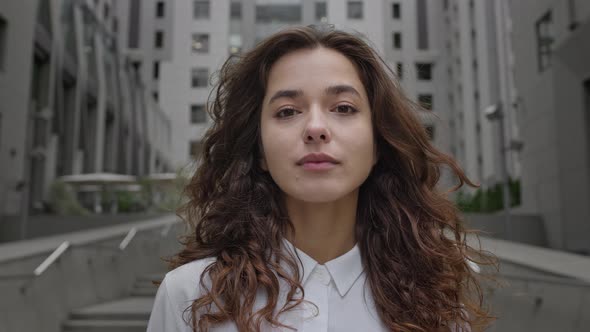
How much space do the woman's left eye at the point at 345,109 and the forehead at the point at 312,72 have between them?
59mm

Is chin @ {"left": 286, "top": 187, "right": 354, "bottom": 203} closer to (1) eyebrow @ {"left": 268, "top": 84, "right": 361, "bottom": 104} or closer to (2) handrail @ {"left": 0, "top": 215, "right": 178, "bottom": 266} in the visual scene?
(1) eyebrow @ {"left": 268, "top": 84, "right": 361, "bottom": 104}

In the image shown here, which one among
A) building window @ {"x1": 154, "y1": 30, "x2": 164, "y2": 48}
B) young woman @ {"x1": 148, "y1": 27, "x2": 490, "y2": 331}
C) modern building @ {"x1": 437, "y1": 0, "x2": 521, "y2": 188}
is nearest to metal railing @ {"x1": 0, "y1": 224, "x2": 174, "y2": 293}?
young woman @ {"x1": 148, "y1": 27, "x2": 490, "y2": 331}

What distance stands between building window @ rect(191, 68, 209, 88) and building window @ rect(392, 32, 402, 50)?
4.95m

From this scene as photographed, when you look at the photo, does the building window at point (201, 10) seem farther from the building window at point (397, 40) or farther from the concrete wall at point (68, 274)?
the concrete wall at point (68, 274)

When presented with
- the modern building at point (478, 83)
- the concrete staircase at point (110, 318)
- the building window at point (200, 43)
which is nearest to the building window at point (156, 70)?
the building window at point (200, 43)

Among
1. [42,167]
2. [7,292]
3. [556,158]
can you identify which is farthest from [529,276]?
[42,167]

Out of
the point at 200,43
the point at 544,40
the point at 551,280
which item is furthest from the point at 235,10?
the point at 551,280

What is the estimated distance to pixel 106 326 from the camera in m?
5.49

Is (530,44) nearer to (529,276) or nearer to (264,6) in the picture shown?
(264,6)

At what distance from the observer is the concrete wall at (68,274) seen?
459 cm

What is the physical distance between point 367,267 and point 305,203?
231 mm

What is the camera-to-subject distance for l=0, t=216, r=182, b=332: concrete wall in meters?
4.59

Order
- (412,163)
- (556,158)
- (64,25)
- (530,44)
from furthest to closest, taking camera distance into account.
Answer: (64,25) → (530,44) → (556,158) → (412,163)

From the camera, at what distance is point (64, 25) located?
54.8 ft
